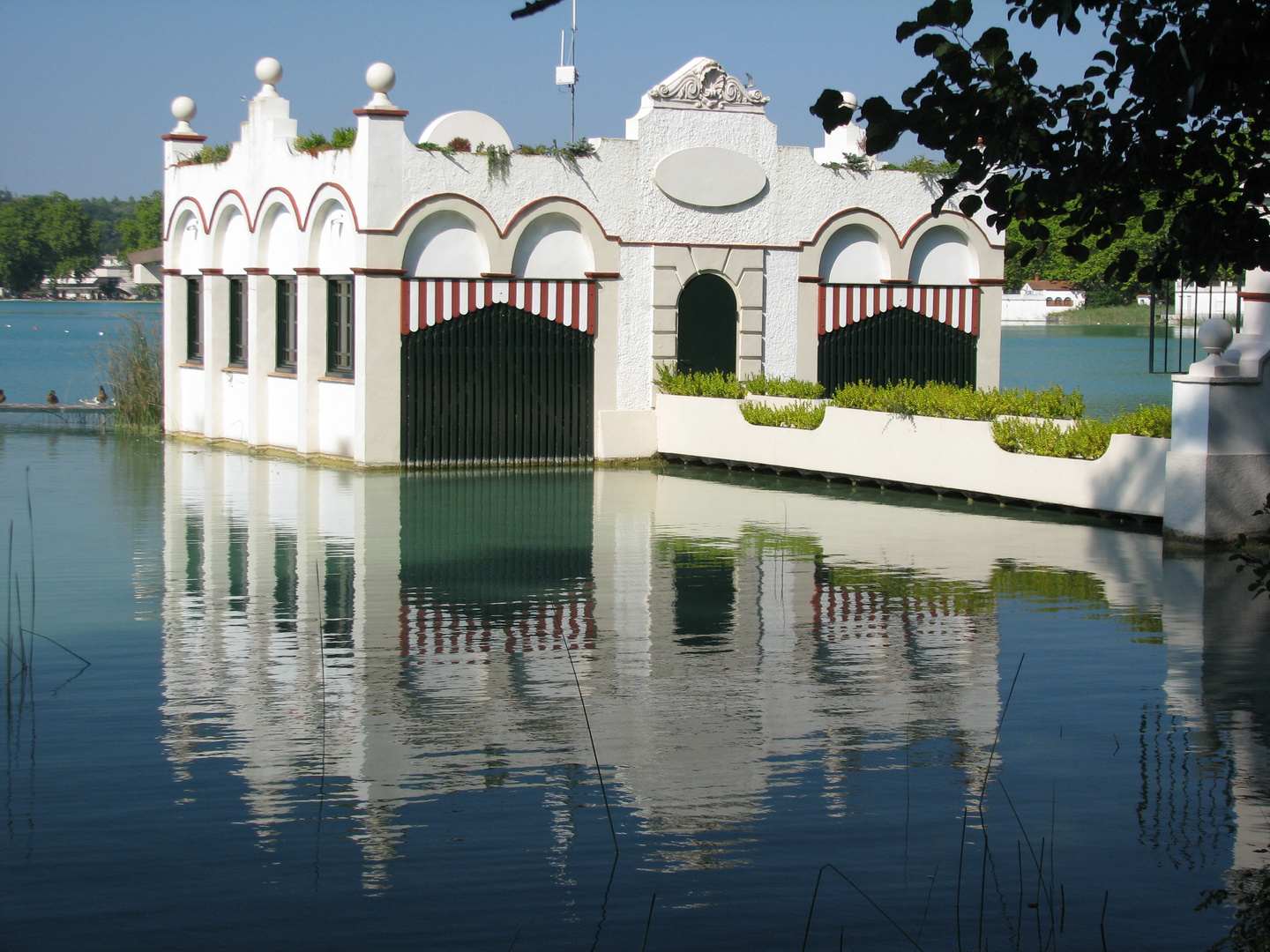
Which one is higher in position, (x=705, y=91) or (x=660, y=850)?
(x=705, y=91)

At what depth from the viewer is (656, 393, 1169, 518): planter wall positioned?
1716 centimetres

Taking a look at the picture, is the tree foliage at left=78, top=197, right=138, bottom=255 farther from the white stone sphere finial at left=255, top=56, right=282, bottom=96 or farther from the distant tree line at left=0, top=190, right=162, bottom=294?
the white stone sphere finial at left=255, top=56, right=282, bottom=96

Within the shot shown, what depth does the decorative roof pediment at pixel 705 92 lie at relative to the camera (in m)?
24.0

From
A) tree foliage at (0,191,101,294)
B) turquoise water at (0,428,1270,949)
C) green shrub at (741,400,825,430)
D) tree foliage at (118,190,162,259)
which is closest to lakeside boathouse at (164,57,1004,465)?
green shrub at (741,400,825,430)

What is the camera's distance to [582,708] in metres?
9.09

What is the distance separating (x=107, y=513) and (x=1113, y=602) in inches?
421

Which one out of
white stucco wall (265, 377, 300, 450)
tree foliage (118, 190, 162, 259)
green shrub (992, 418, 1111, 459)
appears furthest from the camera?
tree foliage (118, 190, 162, 259)

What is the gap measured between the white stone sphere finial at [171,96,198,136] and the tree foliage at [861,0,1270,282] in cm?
2445

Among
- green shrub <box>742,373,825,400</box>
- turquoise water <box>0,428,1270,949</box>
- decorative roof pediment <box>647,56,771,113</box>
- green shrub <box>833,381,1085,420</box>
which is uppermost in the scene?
decorative roof pediment <box>647,56,771,113</box>

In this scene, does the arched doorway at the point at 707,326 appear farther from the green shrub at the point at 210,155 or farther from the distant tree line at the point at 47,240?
the distant tree line at the point at 47,240

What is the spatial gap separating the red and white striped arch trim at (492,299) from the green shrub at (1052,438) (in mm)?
7172

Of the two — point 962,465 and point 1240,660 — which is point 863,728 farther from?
point 962,465

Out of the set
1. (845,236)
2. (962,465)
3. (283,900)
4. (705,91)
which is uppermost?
(705,91)

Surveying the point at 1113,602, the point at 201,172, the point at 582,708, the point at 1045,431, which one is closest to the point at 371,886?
the point at 582,708
